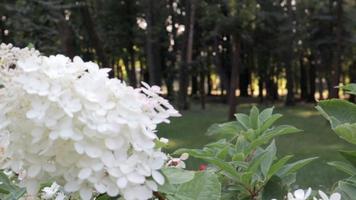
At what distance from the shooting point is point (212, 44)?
1025 inches

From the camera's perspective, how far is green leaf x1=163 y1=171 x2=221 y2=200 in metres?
1.05

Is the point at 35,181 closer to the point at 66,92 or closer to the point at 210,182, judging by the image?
the point at 66,92

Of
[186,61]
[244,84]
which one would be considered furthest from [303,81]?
[186,61]

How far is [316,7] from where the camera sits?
71.7 ft

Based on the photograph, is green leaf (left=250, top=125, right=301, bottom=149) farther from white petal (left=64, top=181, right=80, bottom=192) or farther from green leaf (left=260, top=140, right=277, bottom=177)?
white petal (left=64, top=181, right=80, bottom=192)

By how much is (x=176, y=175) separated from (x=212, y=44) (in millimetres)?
25169

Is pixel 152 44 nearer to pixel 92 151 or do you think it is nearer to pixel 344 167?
pixel 344 167

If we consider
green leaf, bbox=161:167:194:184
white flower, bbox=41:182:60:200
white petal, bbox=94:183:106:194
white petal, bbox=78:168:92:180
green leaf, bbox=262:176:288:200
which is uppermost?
white petal, bbox=78:168:92:180

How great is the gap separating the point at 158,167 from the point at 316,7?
21.8 m

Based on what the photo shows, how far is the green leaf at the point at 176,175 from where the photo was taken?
1.00 m

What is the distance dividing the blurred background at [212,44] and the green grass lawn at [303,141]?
0.02 meters

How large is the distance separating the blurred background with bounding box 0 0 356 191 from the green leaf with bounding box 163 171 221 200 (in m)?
6.36

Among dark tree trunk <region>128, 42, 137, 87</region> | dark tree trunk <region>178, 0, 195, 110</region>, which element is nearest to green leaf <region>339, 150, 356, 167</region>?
dark tree trunk <region>178, 0, 195, 110</region>

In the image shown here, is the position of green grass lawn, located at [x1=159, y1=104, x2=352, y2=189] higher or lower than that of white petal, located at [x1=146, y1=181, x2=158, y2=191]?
lower
